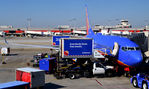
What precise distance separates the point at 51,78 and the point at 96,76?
5.80m

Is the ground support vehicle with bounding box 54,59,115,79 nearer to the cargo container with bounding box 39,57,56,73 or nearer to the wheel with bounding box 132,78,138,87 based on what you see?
the cargo container with bounding box 39,57,56,73

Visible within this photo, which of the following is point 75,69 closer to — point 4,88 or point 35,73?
point 35,73

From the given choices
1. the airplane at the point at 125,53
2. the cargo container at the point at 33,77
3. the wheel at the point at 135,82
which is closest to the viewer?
the cargo container at the point at 33,77

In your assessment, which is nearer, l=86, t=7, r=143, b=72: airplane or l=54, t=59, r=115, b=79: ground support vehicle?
l=86, t=7, r=143, b=72: airplane

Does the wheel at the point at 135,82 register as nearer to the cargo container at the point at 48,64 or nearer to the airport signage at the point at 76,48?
the airport signage at the point at 76,48

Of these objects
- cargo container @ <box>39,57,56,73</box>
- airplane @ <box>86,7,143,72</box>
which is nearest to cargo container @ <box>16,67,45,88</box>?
cargo container @ <box>39,57,56,73</box>

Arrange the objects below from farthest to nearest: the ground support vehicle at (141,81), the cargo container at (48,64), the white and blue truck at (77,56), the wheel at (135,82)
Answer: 1. the cargo container at (48,64)
2. the white and blue truck at (77,56)
3. the wheel at (135,82)
4. the ground support vehicle at (141,81)

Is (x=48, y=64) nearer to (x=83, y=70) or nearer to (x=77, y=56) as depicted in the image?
(x=77, y=56)

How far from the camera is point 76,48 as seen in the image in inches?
940

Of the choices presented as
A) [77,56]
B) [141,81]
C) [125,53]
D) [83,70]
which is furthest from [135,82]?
[77,56]

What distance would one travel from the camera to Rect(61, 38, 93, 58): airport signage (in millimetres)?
23547

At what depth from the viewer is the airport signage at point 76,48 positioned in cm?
2355

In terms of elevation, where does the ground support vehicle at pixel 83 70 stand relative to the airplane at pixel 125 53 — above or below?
below

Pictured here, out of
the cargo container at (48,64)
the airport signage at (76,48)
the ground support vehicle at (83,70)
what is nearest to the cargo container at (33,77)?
the ground support vehicle at (83,70)
